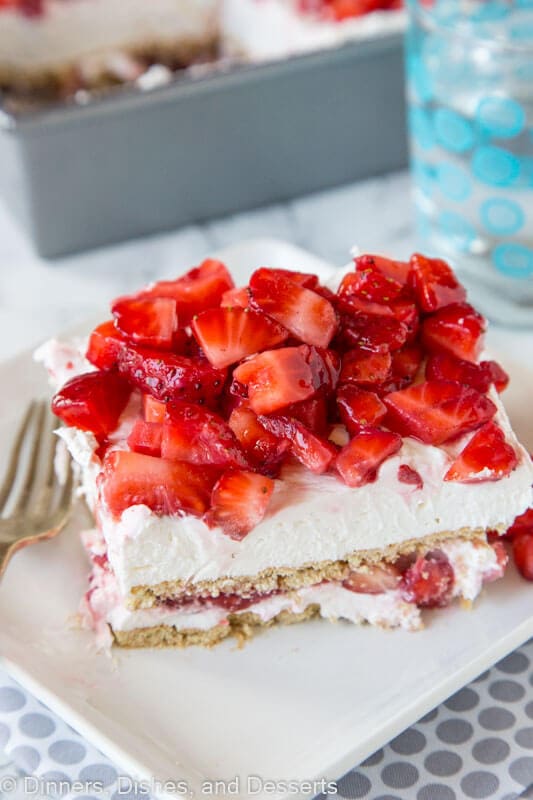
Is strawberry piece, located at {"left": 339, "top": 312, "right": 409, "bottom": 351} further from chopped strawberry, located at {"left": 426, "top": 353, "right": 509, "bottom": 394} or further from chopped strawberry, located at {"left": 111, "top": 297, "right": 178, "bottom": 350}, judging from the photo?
chopped strawberry, located at {"left": 111, "top": 297, "right": 178, "bottom": 350}

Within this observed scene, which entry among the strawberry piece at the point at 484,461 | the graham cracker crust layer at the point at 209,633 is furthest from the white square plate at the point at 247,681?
the strawberry piece at the point at 484,461

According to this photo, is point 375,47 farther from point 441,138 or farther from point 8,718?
point 8,718

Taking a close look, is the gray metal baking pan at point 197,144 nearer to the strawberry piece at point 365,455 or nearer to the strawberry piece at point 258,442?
the strawberry piece at point 258,442

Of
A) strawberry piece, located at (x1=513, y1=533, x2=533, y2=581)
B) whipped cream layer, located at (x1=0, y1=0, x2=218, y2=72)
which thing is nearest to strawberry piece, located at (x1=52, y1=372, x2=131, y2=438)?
strawberry piece, located at (x1=513, y1=533, x2=533, y2=581)

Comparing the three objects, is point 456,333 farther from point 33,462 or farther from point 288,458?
point 33,462

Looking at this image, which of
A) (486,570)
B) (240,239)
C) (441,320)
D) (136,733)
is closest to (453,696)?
(486,570)

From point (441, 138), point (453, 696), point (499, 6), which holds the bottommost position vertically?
point (453, 696)
